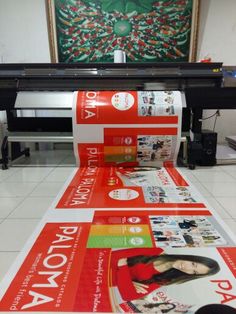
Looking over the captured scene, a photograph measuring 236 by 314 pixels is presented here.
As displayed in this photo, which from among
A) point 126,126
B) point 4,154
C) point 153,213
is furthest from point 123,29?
point 153,213

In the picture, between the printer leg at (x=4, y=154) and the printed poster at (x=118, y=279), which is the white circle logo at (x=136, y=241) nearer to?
the printed poster at (x=118, y=279)

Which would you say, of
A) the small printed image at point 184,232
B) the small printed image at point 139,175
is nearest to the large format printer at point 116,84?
the small printed image at point 139,175

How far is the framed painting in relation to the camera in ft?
9.48

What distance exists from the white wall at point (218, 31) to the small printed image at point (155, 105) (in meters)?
1.27

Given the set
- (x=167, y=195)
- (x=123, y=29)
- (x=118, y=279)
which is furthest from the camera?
(x=123, y=29)

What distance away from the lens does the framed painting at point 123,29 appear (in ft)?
9.48

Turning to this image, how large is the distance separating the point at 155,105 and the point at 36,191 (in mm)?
1023

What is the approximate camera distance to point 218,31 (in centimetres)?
299

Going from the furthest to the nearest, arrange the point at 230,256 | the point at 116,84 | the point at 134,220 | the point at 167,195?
1. the point at 116,84
2. the point at 167,195
3. the point at 134,220
4. the point at 230,256

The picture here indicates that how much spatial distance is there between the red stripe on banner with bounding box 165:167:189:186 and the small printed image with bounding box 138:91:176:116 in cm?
41

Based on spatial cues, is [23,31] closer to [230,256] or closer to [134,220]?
[134,220]

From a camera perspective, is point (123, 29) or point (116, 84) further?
point (123, 29)

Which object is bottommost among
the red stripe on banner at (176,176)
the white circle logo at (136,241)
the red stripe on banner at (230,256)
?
the red stripe on banner at (176,176)

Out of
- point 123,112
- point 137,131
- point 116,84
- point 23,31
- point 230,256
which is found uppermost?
point 23,31
